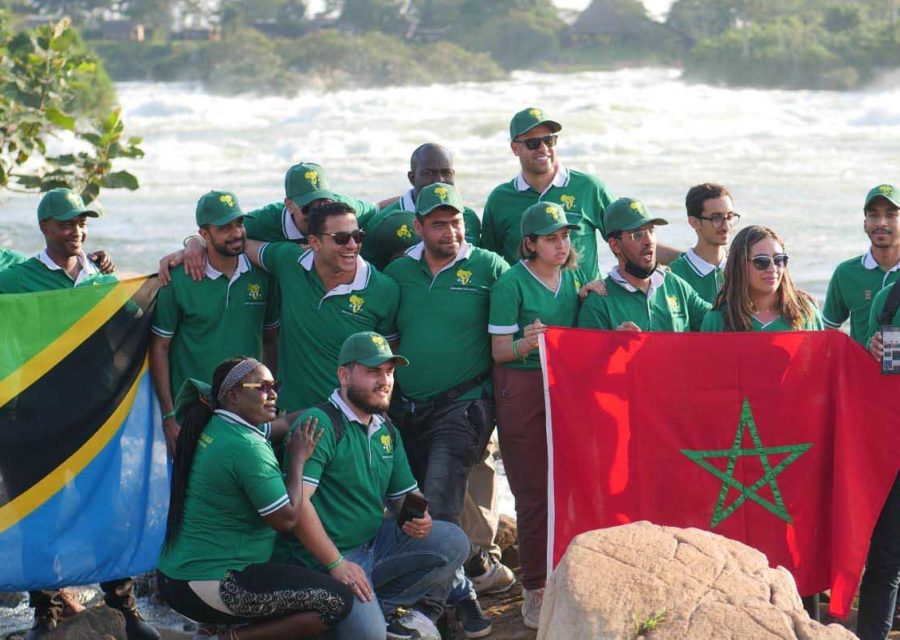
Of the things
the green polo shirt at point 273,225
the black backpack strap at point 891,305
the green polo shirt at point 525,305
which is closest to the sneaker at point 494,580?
the green polo shirt at point 525,305

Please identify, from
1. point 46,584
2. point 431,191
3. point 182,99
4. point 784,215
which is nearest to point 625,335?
point 431,191

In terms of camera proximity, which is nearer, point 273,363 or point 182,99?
point 273,363

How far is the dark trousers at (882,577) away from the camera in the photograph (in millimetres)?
6480

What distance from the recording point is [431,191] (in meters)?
6.98

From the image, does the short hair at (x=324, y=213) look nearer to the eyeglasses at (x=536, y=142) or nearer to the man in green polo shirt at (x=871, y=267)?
the eyeglasses at (x=536, y=142)

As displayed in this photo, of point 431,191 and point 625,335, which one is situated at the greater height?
point 431,191

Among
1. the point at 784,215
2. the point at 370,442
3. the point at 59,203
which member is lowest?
the point at 784,215

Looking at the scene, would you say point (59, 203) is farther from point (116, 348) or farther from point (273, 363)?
point (273, 363)

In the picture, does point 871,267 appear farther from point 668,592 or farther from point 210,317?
point 210,317

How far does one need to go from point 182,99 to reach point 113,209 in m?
34.0

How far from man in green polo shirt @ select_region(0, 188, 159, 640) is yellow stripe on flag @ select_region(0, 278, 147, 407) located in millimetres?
173

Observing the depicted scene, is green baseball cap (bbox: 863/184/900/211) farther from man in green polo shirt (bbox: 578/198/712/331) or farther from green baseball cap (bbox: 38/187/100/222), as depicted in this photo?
green baseball cap (bbox: 38/187/100/222)

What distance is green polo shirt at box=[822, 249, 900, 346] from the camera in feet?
24.2

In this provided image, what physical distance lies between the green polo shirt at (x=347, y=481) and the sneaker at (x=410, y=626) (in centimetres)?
39
